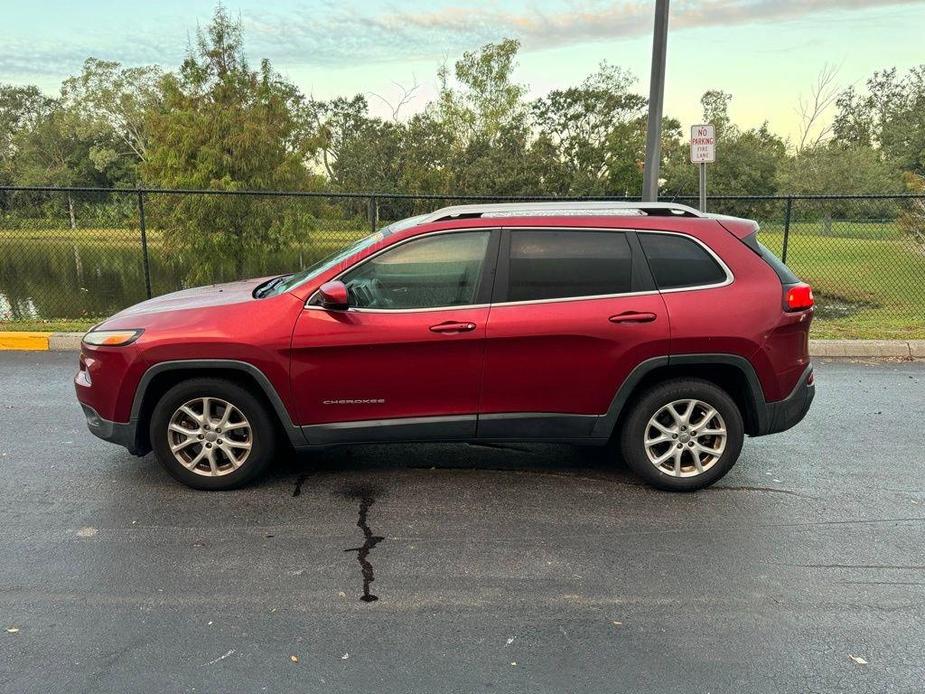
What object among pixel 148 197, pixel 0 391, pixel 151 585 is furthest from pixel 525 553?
pixel 148 197

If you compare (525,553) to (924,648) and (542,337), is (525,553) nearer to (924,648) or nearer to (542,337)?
(542,337)

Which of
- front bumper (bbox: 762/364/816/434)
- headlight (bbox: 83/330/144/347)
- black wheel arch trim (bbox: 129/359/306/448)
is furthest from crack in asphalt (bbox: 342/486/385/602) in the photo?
front bumper (bbox: 762/364/816/434)

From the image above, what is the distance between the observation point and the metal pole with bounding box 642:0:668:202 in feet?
29.5

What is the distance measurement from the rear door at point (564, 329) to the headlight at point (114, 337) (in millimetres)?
2178

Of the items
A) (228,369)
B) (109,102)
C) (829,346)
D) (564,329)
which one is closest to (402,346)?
(564,329)

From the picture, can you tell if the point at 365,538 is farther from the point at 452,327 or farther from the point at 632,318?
the point at 632,318

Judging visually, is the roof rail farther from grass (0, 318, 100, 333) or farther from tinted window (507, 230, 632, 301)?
grass (0, 318, 100, 333)

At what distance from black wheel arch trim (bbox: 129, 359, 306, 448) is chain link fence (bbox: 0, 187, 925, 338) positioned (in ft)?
22.1

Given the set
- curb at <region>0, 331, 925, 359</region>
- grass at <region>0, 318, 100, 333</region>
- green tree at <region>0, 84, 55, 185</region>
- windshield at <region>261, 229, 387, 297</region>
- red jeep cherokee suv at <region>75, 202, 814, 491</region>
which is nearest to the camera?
red jeep cherokee suv at <region>75, 202, 814, 491</region>

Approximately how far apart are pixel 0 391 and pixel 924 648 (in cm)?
749

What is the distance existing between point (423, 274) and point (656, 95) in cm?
639

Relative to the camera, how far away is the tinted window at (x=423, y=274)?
A: 170 inches

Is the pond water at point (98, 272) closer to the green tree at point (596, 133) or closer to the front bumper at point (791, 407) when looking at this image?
the front bumper at point (791, 407)

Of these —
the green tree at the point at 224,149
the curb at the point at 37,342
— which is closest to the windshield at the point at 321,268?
the curb at the point at 37,342
